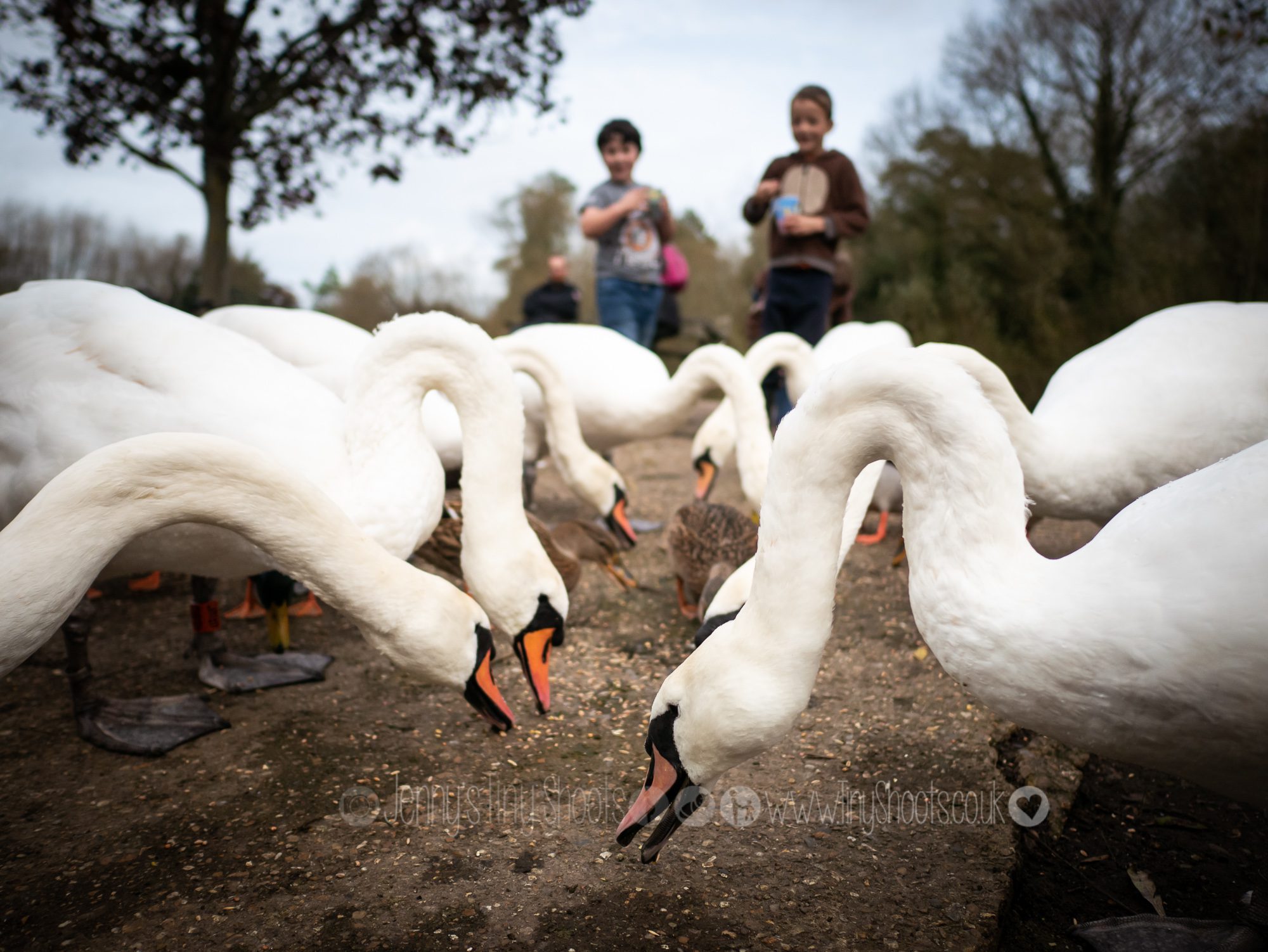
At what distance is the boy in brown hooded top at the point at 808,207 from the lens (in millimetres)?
5691

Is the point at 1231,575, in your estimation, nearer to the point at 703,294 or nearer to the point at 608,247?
the point at 608,247

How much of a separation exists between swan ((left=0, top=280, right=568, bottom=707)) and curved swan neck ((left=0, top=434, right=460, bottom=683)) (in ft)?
1.47

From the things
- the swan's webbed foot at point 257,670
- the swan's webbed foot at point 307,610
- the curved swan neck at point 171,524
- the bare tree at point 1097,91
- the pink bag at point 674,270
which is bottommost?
the swan's webbed foot at point 307,610

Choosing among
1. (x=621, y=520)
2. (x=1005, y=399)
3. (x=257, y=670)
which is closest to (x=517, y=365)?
(x=621, y=520)

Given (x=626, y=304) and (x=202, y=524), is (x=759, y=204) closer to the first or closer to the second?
(x=626, y=304)

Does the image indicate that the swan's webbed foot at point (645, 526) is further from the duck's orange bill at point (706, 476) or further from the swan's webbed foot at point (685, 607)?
the swan's webbed foot at point (685, 607)

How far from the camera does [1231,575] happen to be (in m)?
1.51

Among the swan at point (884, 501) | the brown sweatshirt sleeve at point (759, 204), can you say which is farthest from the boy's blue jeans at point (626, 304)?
the swan at point (884, 501)

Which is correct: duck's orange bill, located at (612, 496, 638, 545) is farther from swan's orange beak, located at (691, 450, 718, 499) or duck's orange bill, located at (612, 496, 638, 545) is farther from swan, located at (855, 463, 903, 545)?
swan, located at (855, 463, 903, 545)

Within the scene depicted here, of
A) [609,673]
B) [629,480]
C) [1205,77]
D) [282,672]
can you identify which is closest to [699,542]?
[609,673]

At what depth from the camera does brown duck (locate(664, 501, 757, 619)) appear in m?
4.20

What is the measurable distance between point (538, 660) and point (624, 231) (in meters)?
4.26

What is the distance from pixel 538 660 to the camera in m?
3.04

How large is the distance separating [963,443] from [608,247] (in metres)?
5.11
